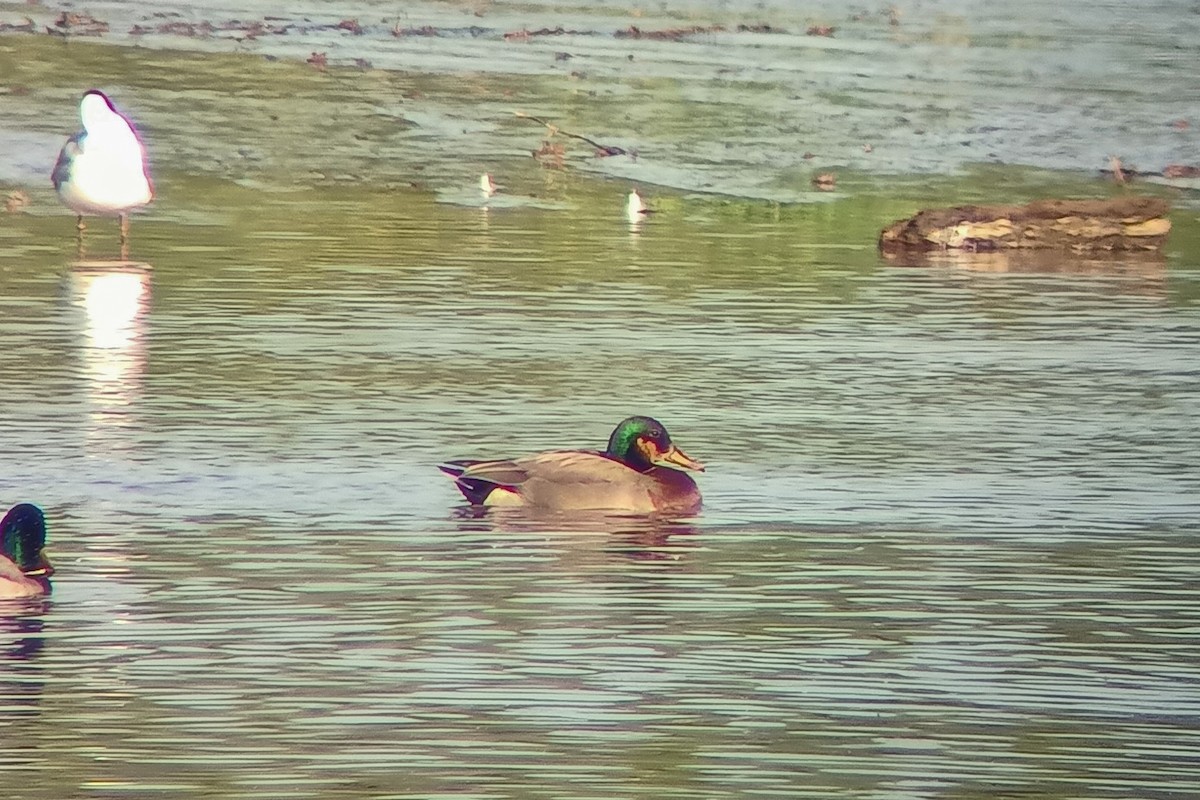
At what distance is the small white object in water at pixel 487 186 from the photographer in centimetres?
2383

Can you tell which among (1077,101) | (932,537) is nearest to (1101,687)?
(932,537)

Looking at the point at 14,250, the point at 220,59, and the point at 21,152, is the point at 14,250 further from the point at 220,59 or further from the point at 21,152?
the point at 220,59

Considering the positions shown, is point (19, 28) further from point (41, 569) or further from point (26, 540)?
point (41, 569)

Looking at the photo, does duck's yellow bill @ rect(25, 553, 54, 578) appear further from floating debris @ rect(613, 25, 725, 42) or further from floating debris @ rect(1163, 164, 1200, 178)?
floating debris @ rect(613, 25, 725, 42)

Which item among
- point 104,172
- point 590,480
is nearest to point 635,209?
point 104,172

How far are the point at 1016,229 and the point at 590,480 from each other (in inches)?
389

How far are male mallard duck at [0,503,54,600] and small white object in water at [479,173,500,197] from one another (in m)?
13.7

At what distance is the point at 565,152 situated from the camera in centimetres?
2630

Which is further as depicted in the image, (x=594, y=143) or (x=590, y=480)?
(x=594, y=143)

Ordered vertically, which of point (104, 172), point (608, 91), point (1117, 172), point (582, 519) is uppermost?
point (608, 91)

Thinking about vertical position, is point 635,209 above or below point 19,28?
below

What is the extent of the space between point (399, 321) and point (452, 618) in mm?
7462

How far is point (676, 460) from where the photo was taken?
481 inches

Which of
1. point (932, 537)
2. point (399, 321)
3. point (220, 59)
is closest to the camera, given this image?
point (932, 537)
